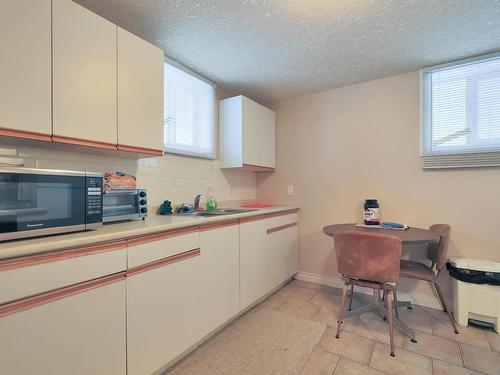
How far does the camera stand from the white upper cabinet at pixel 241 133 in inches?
110

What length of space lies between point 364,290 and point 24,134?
3.18 m

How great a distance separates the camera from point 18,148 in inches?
57.4

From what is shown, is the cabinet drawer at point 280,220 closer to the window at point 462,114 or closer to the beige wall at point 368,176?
the beige wall at point 368,176

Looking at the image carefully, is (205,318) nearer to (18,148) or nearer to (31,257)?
(31,257)

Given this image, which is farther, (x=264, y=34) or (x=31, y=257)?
(x=264, y=34)

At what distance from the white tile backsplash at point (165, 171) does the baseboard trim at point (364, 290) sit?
4.14 feet

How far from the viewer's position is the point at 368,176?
9.14 feet

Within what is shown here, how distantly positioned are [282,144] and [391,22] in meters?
1.80

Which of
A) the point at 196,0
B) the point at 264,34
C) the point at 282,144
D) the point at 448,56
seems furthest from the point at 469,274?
the point at 196,0

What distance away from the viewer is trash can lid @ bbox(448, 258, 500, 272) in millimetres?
2023

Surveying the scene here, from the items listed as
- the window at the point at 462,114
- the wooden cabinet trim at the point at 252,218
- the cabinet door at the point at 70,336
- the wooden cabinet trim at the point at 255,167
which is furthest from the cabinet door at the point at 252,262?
the window at the point at 462,114

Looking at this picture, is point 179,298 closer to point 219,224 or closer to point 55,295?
point 219,224

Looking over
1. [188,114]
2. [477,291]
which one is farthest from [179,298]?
[477,291]

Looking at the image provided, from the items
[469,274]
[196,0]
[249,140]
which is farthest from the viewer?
[249,140]
